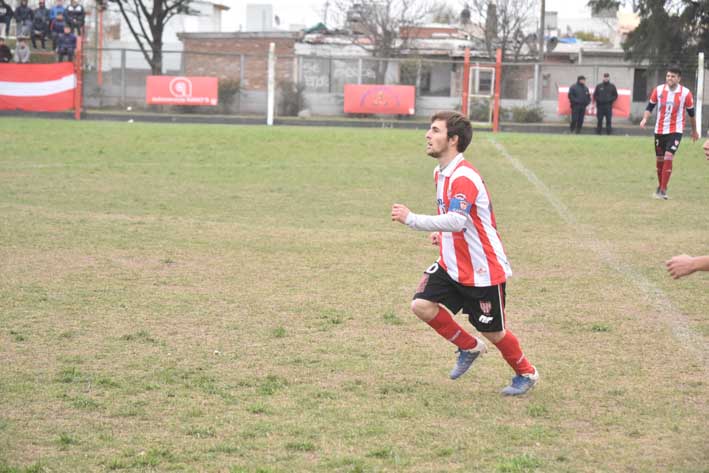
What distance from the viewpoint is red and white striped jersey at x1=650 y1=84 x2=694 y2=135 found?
15.4 m

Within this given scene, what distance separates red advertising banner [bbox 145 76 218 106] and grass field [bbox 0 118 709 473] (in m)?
17.1

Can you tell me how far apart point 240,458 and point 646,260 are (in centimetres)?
677

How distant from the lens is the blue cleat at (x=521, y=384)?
577 centimetres

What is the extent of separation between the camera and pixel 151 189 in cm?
1577

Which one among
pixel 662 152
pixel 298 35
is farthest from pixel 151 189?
pixel 298 35

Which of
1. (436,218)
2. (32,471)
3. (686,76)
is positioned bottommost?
(32,471)

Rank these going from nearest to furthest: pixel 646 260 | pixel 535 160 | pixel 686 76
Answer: pixel 646 260, pixel 535 160, pixel 686 76

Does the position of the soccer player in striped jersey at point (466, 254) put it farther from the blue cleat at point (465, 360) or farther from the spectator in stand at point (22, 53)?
the spectator in stand at point (22, 53)

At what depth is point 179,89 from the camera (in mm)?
32969

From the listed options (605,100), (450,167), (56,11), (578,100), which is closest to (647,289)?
(450,167)

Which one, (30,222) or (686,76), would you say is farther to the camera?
(686,76)

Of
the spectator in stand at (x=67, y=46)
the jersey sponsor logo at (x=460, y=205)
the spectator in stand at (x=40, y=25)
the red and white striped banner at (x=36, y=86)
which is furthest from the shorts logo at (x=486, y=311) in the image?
the spectator in stand at (x=40, y=25)

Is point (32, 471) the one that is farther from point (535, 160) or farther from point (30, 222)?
point (535, 160)

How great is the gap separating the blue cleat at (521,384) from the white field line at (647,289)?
51.0 inches
